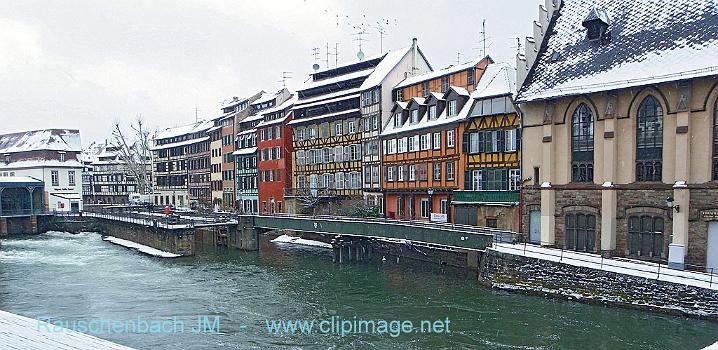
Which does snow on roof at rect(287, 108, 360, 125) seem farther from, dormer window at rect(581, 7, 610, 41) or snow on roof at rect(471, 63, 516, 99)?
dormer window at rect(581, 7, 610, 41)

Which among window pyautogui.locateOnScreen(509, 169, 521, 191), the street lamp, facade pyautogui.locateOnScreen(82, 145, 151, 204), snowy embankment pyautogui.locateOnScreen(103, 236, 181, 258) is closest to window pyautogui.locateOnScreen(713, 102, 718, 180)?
the street lamp

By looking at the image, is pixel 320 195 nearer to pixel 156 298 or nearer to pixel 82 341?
pixel 156 298

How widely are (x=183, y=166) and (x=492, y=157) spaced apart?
5925 centimetres

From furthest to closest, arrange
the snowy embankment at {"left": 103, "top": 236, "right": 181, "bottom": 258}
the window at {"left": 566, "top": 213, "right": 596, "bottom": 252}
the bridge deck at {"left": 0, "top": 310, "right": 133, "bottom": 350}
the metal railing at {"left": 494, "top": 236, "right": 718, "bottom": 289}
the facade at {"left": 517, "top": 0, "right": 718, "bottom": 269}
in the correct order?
the snowy embankment at {"left": 103, "top": 236, "right": 181, "bottom": 258}
the window at {"left": 566, "top": 213, "right": 596, "bottom": 252}
the facade at {"left": 517, "top": 0, "right": 718, "bottom": 269}
the metal railing at {"left": 494, "top": 236, "right": 718, "bottom": 289}
the bridge deck at {"left": 0, "top": 310, "right": 133, "bottom": 350}

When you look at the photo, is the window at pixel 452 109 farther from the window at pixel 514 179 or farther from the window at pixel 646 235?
the window at pixel 646 235

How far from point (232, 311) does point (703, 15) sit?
87.1ft

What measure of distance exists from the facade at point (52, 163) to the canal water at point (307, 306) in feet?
109

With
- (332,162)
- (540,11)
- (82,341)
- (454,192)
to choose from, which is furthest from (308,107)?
(82,341)

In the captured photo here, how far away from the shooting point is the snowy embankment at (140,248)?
43.9 metres

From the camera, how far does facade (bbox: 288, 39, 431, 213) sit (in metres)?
48.3

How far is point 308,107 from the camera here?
182 ft

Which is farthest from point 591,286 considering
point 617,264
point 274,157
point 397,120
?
point 274,157

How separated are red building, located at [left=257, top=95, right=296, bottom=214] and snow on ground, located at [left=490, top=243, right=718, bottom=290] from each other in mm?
33583

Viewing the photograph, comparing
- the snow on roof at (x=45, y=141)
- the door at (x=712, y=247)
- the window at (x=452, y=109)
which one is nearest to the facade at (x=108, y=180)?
the snow on roof at (x=45, y=141)
